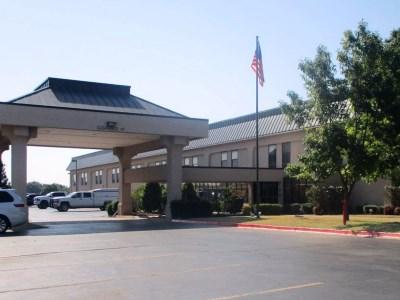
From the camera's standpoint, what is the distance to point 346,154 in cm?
2420

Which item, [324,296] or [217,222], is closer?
[324,296]

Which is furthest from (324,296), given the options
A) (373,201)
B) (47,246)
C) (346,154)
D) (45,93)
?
(373,201)

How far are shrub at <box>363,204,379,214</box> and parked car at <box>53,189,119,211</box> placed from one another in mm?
28139

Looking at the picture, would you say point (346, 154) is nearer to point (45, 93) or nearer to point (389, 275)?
point (389, 275)

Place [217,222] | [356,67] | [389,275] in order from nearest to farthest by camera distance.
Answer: [389,275] < [356,67] < [217,222]

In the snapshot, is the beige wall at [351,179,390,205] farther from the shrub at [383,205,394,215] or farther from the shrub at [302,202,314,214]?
the shrub at [302,202,314,214]

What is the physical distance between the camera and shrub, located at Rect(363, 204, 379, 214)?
126 ft

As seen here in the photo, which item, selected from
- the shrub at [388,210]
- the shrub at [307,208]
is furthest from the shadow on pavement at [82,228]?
the shrub at [388,210]

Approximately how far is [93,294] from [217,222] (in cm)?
2154

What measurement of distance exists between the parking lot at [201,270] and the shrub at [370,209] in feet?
69.8

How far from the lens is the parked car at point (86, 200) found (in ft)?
191

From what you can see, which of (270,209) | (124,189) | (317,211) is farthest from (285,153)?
(124,189)

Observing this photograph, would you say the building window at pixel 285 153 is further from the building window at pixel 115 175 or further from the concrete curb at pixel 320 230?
the building window at pixel 115 175

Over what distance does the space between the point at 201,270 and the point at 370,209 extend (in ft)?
98.0
